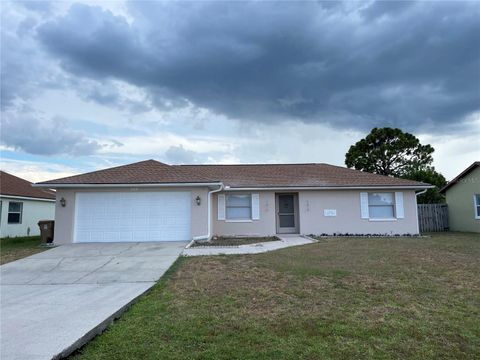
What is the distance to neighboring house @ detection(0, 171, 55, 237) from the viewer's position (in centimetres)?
1744

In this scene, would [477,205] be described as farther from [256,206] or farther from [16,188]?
[16,188]

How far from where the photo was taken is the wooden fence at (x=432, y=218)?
19156 mm

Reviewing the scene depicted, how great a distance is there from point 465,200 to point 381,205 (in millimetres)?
6086

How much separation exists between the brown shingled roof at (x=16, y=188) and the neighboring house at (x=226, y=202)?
7343 millimetres

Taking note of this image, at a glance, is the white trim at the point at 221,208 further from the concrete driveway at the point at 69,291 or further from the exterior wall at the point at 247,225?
the concrete driveway at the point at 69,291

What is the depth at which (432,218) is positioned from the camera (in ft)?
63.5

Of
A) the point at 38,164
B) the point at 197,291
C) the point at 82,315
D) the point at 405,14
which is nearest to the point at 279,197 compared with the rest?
the point at 405,14

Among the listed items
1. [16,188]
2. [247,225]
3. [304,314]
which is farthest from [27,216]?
[304,314]

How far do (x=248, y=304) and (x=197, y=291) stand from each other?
1271mm

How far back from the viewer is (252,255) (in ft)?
31.8

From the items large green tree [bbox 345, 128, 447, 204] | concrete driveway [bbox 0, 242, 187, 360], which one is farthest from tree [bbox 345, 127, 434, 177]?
concrete driveway [bbox 0, 242, 187, 360]

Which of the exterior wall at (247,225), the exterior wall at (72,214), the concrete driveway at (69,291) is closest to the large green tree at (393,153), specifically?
the exterior wall at (247,225)

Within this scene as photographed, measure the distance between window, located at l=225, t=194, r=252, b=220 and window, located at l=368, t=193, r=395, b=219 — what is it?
20.9 feet

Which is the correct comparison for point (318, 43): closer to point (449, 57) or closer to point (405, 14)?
point (405, 14)
